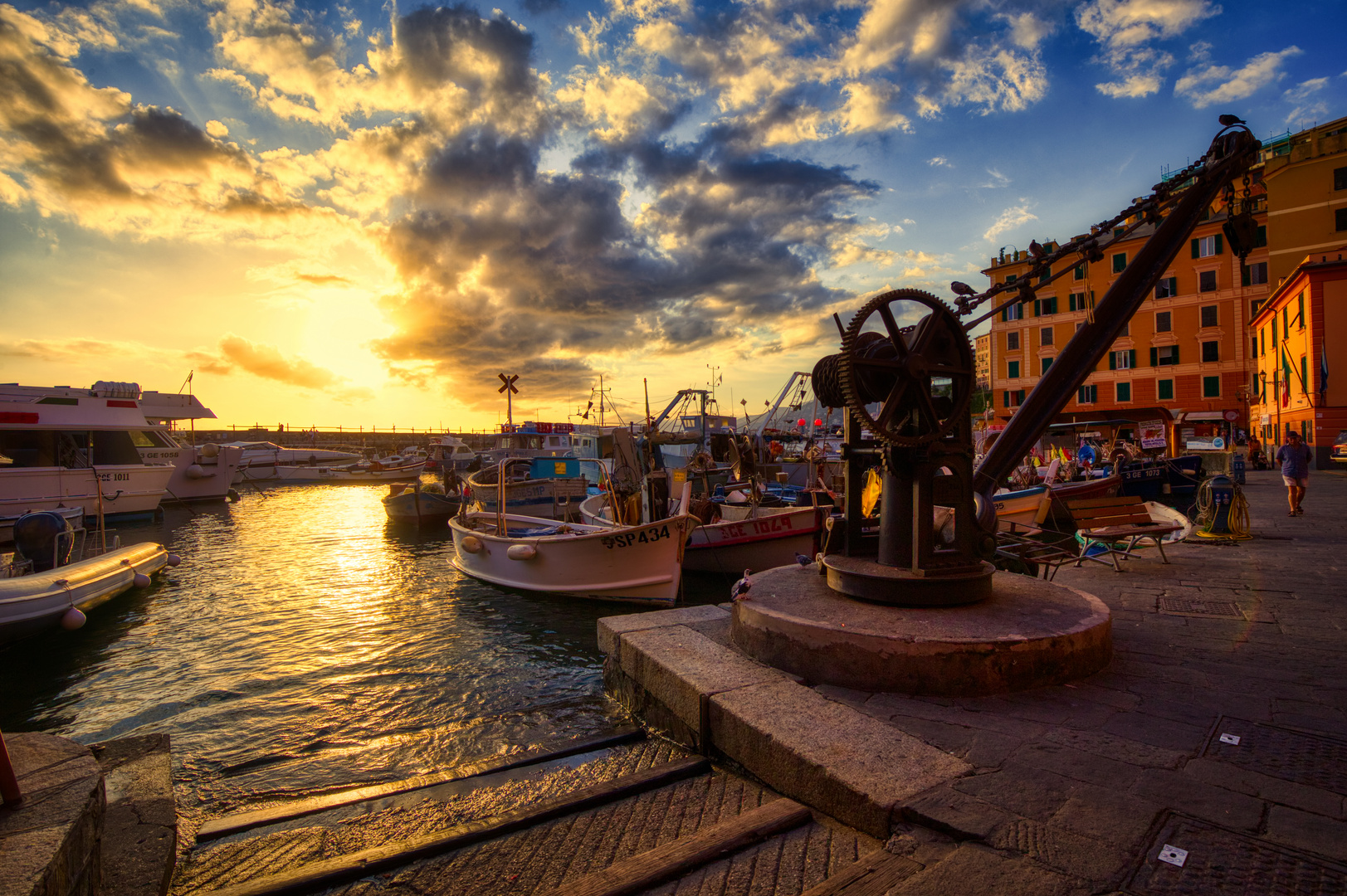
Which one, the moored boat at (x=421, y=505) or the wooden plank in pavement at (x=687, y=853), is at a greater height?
the wooden plank in pavement at (x=687, y=853)

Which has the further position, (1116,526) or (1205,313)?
(1205,313)

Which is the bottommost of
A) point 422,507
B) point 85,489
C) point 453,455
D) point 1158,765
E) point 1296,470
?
point 422,507

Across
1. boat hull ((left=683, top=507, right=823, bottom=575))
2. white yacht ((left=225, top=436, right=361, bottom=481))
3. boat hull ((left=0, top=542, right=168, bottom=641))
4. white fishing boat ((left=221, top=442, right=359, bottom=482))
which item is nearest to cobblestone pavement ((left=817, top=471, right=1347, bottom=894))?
boat hull ((left=683, top=507, right=823, bottom=575))

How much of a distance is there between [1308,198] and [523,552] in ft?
153

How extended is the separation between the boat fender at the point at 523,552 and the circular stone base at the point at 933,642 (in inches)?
295

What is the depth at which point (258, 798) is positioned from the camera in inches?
189

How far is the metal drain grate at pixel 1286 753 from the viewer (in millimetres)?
2648

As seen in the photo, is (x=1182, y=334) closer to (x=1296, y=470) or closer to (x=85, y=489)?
(x=1296, y=470)

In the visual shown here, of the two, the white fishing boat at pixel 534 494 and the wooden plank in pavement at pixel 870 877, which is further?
the white fishing boat at pixel 534 494

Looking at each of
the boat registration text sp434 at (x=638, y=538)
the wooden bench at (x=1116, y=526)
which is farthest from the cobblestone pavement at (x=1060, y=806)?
the boat registration text sp434 at (x=638, y=538)

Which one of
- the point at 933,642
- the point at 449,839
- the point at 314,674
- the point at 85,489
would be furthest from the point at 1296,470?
the point at 85,489

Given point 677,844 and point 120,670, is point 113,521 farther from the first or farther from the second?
point 677,844

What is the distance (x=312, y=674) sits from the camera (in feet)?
26.4

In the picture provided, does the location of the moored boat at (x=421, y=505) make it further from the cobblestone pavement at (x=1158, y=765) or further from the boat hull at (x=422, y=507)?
the cobblestone pavement at (x=1158, y=765)
